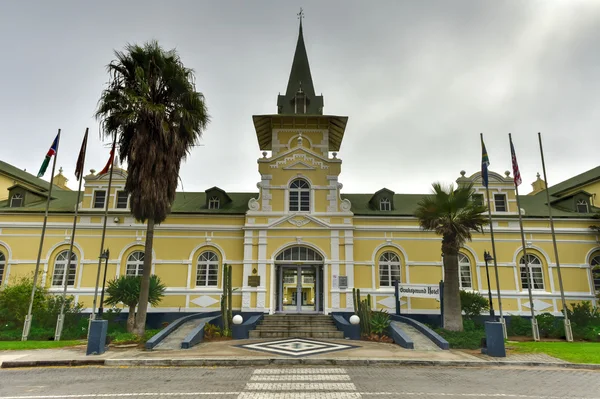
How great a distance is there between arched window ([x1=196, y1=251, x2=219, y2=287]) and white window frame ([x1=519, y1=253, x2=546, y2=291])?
1764 centimetres

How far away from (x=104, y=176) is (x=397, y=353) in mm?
19552

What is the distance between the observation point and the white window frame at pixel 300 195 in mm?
22234

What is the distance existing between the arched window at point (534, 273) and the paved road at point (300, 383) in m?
11.8

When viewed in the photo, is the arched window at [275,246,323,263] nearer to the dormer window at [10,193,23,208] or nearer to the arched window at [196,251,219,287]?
the arched window at [196,251,219,287]

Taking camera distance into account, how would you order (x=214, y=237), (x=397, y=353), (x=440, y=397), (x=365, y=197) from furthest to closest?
(x=365, y=197) → (x=214, y=237) → (x=397, y=353) → (x=440, y=397)

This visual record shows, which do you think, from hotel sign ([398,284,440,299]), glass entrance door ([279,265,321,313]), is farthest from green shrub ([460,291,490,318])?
glass entrance door ([279,265,321,313])

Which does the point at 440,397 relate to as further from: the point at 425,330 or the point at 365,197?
the point at 365,197

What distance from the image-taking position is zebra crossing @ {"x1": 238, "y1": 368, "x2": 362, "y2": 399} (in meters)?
8.11

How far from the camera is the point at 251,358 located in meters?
12.0

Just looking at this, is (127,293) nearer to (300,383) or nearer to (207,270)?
(207,270)

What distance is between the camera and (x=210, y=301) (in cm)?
2130

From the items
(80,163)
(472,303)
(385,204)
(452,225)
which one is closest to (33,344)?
(80,163)

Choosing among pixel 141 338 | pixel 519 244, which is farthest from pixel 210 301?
pixel 519 244

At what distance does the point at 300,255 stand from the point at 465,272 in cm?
969
